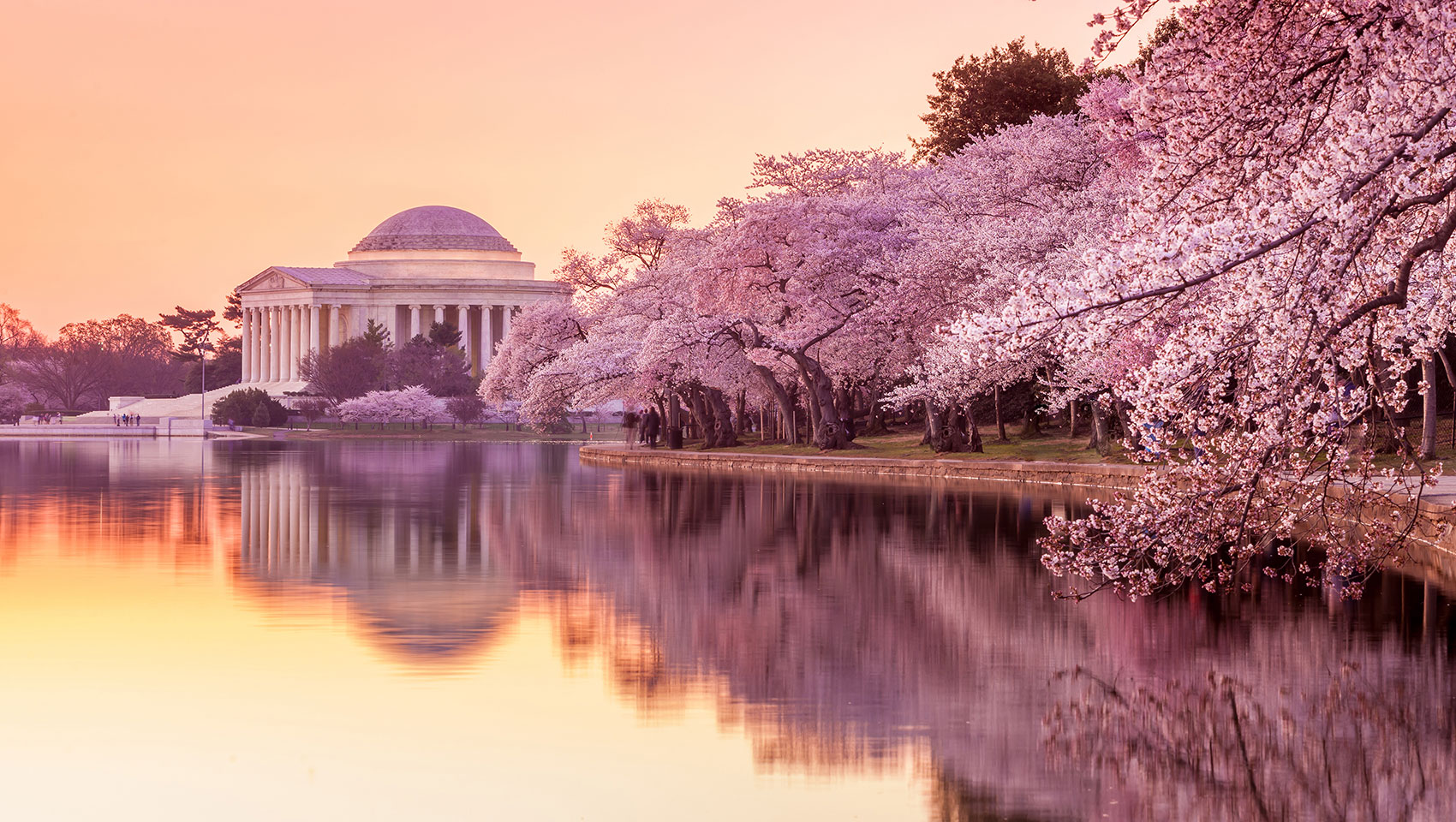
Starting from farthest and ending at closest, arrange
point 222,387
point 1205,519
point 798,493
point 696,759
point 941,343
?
point 222,387
point 941,343
point 798,493
point 1205,519
point 696,759

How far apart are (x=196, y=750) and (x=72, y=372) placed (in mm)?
149252

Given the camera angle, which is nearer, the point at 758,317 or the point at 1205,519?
the point at 1205,519

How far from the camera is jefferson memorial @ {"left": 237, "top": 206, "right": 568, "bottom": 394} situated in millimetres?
168750

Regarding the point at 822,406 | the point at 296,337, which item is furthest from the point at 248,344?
the point at 822,406

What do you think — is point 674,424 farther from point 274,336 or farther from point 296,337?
point 274,336

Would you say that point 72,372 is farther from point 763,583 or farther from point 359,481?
point 763,583

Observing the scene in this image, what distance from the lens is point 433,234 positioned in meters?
177

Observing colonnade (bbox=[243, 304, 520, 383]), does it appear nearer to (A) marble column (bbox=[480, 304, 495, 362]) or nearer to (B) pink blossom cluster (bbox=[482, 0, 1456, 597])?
(A) marble column (bbox=[480, 304, 495, 362])

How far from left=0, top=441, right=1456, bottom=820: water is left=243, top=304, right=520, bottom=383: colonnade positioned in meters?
148

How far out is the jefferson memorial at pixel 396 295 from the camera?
168750 mm

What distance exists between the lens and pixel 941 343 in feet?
155

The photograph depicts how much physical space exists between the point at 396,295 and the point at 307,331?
27.9ft

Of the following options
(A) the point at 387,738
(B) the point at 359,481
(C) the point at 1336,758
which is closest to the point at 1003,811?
(C) the point at 1336,758

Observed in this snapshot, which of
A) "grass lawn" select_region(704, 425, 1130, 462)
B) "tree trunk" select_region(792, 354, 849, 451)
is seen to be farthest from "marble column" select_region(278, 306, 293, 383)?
"tree trunk" select_region(792, 354, 849, 451)
